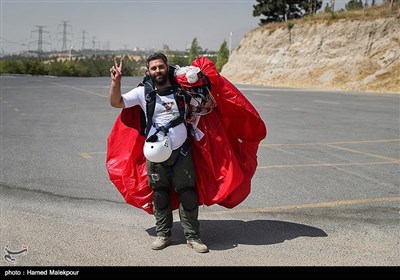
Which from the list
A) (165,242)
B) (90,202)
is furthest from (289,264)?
(90,202)

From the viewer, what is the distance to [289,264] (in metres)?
4.06

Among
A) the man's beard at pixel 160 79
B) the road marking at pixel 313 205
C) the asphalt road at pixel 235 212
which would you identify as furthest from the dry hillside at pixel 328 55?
the man's beard at pixel 160 79

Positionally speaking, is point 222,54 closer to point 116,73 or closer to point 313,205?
point 313,205

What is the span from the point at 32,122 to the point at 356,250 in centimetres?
1095

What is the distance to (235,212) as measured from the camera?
562 cm

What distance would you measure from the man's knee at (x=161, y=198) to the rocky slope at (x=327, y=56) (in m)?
31.1

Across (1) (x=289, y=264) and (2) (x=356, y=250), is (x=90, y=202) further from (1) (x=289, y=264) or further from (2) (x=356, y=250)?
(2) (x=356, y=250)

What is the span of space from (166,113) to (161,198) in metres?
0.79

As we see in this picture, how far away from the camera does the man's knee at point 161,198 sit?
4.42m

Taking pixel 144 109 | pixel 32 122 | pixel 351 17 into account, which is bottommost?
pixel 32 122

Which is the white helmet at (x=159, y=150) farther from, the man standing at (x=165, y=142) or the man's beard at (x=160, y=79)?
the man's beard at (x=160, y=79)

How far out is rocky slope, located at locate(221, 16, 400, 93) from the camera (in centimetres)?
3600
